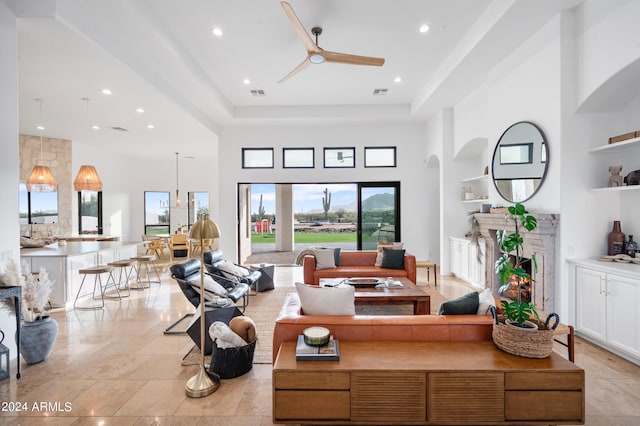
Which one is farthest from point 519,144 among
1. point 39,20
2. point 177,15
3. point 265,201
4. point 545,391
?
point 265,201

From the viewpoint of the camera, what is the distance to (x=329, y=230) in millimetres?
11352

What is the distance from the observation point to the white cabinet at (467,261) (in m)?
6.00

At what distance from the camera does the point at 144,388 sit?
9.16 ft

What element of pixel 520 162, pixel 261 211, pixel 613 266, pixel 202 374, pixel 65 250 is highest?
pixel 520 162

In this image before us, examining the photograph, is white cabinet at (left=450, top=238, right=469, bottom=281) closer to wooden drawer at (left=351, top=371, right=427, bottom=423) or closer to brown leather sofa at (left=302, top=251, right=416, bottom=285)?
brown leather sofa at (left=302, top=251, right=416, bottom=285)

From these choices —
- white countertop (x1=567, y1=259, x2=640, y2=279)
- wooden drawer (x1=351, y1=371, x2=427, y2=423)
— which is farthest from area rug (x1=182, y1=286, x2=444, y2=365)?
white countertop (x1=567, y1=259, x2=640, y2=279)

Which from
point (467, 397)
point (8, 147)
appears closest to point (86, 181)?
point (8, 147)

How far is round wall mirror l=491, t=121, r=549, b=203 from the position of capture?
4.19 m

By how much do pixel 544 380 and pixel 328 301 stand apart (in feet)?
4.94

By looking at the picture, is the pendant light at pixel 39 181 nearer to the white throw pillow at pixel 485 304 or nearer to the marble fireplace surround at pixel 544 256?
the white throw pillow at pixel 485 304

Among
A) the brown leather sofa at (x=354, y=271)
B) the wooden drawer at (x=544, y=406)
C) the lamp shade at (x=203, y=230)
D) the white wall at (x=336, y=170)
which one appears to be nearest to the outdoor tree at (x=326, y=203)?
the white wall at (x=336, y=170)

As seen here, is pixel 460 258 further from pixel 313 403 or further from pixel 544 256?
pixel 313 403

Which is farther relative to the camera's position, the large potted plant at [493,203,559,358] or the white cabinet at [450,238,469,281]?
the white cabinet at [450,238,469,281]

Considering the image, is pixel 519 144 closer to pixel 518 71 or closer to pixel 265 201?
pixel 518 71
